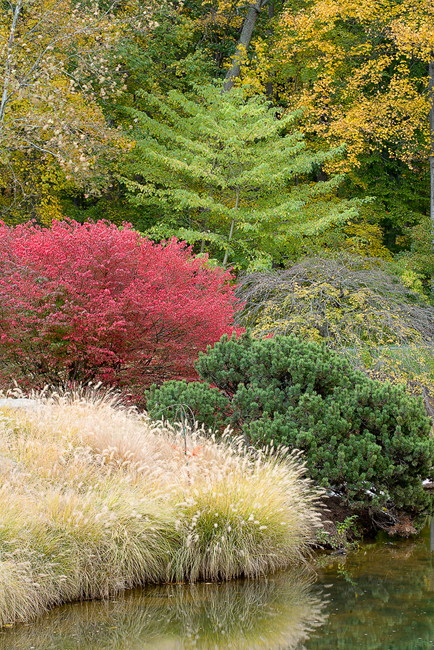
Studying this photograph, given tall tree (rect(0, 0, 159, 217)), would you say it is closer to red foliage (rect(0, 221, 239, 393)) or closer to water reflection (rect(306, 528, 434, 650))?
red foliage (rect(0, 221, 239, 393))

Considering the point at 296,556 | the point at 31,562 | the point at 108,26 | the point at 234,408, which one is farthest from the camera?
the point at 108,26

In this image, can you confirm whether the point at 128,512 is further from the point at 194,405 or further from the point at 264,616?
the point at 194,405

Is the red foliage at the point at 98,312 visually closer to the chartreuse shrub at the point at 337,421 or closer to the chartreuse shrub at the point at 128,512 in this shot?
the chartreuse shrub at the point at 337,421

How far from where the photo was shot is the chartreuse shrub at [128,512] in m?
4.95

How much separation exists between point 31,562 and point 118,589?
728mm

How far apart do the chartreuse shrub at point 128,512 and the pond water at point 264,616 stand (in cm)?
16

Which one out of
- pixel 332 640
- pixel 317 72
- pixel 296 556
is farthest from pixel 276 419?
pixel 317 72

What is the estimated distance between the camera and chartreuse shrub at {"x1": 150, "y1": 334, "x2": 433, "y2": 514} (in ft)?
20.9

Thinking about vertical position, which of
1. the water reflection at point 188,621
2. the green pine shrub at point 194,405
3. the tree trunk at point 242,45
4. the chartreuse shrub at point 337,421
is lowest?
the water reflection at point 188,621

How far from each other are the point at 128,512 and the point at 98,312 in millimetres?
3356

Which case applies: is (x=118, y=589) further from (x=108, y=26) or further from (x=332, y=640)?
(x=108, y=26)

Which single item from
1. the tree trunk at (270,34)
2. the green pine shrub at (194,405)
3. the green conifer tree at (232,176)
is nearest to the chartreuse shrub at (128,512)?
the green pine shrub at (194,405)

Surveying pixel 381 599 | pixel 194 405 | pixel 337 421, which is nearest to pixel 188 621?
pixel 381 599

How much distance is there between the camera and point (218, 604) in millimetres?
4941
